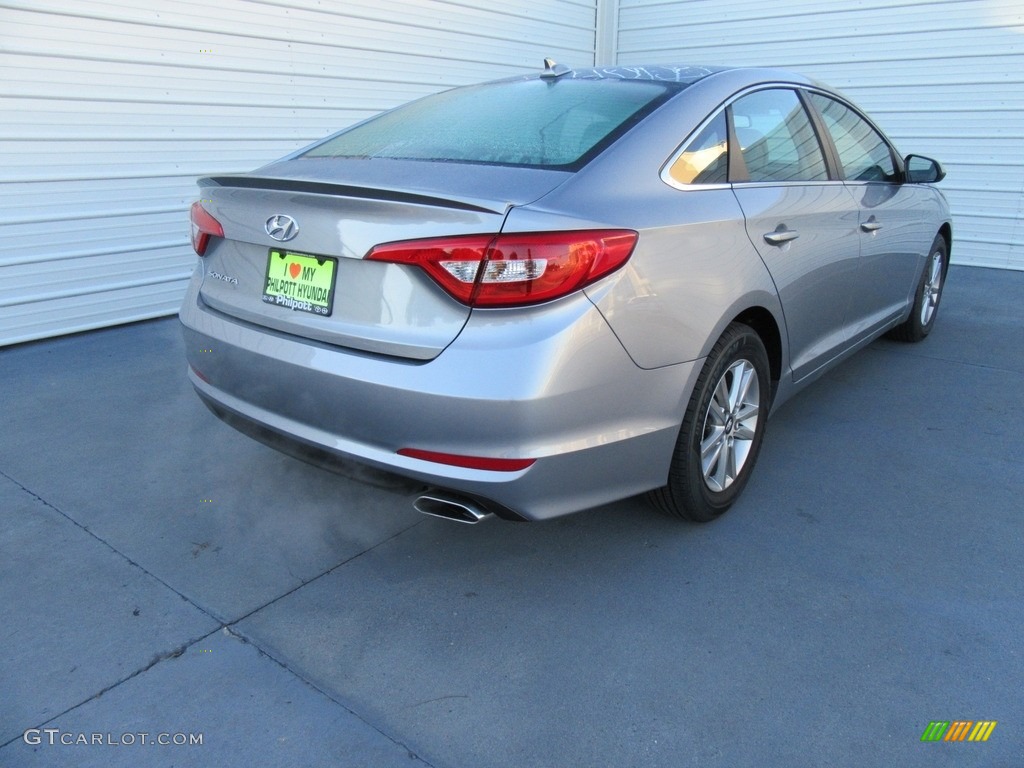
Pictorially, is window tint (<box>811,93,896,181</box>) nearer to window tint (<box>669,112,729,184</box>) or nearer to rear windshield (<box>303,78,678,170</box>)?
window tint (<box>669,112,729,184</box>)

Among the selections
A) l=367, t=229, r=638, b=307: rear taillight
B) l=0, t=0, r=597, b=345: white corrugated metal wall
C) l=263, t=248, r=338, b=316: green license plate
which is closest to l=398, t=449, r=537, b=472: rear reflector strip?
l=367, t=229, r=638, b=307: rear taillight

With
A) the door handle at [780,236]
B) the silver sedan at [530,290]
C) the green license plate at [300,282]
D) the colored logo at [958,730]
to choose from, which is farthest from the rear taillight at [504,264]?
the colored logo at [958,730]

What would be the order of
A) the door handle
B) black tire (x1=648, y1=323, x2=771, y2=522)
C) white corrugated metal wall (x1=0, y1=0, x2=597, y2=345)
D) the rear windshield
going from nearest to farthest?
the rear windshield, black tire (x1=648, y1=323, x2=771, y2=522), the door handle, white corrugated metal wall (x1=0, y1=0, x2=597, y2=345)

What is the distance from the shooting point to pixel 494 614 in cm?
246

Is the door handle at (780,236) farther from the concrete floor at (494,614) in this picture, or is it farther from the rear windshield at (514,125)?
the concrete floor at (494,614)

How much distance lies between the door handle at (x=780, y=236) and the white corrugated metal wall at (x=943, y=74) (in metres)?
5.97

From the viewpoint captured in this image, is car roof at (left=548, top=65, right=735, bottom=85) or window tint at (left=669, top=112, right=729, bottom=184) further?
car roof at (left=548, top=65, right=735, bottom=85)

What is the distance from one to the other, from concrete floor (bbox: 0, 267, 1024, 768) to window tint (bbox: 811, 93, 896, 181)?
127 cm

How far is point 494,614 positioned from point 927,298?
403cm

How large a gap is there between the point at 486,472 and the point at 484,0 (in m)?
6.73

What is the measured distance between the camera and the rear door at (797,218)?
114 inches

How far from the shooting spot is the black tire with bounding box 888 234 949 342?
496cm

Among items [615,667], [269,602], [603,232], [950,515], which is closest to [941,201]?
[950,515]

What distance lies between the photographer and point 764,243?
2834 mm
